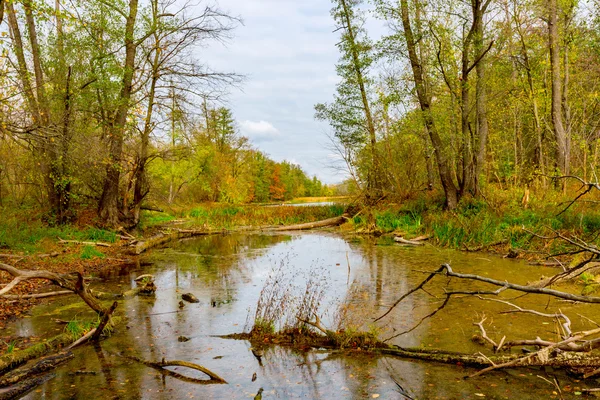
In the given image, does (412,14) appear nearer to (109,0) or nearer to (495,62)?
(495,62)

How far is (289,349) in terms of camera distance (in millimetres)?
5059

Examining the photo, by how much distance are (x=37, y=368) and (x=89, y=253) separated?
7173 millimetres

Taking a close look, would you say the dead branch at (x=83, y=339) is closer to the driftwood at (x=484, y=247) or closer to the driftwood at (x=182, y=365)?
the driftwood at (x=182, y=365)

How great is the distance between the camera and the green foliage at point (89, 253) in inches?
423

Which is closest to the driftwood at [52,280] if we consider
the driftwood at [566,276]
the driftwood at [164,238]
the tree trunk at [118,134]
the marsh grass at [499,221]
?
the driftwood at [566,276]

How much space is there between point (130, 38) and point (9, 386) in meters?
12.4

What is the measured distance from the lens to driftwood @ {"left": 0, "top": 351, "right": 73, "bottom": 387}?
404 cm

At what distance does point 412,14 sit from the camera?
1545cm

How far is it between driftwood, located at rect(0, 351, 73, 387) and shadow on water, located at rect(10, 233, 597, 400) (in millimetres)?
115

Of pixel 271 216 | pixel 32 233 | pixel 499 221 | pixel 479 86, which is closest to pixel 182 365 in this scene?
pixel 32 233

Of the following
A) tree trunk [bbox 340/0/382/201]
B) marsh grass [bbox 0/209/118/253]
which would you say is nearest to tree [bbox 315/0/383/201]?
tree trunk [bbox 340/0/382/201]

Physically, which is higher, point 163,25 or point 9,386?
point 163,25

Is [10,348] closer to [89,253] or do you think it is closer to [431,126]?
[89,253]

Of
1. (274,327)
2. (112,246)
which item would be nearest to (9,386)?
(274,327)
